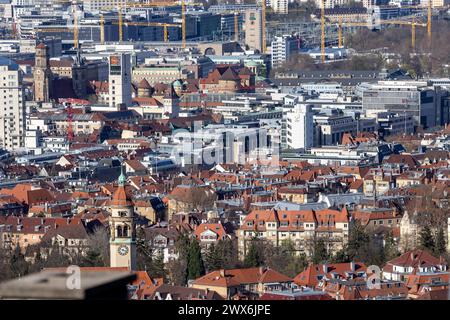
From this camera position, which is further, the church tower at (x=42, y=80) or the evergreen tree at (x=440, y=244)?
the church tower at (x=42, y=80)

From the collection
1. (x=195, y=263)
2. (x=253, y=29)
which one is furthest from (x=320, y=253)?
(x=253, y=29)

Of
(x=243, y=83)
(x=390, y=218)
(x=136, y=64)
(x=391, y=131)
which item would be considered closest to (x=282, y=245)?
(x=390, y=218)

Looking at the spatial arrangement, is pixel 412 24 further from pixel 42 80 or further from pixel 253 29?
pixel 42 80

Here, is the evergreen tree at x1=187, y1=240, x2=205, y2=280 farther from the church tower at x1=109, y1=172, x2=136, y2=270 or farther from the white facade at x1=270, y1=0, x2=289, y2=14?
the white facade at x1=270, y1=0, x2=289, y2=14

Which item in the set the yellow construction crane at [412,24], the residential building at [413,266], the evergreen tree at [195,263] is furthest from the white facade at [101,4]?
the residential building at [413,266]

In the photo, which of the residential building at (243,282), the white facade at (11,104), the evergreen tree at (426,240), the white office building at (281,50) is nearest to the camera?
the residential building at (243,282)

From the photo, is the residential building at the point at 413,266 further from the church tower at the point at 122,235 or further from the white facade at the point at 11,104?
the white facade at the point at 11,104
